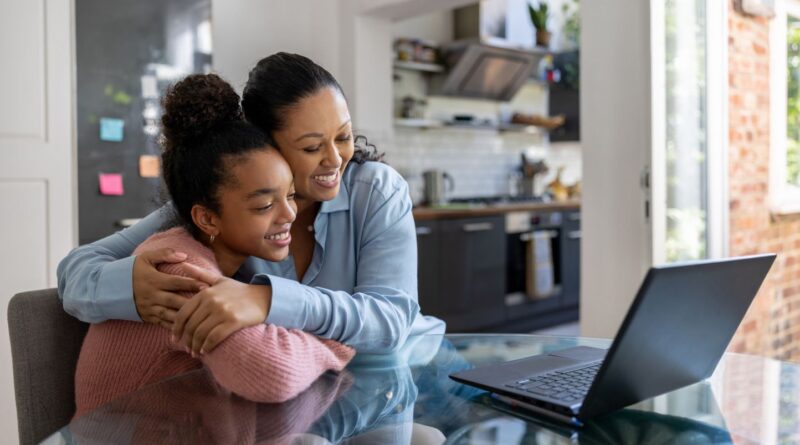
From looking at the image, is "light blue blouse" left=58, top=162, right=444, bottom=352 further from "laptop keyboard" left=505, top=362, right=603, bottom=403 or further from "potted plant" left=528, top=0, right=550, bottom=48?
"potted plant" left=528, top=0, right=550, bottom=48

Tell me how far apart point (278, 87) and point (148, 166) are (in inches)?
94.2

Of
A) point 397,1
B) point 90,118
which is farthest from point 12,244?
point 397,1

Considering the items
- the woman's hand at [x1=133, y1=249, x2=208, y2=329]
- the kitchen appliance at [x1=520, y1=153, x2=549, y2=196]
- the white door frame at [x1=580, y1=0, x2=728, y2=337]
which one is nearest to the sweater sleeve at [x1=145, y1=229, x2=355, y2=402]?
the woman's hand at [x1=133, y1=249, x2=208, y2=329]

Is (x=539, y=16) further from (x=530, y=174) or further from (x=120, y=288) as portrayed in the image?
(x=120, y=288)

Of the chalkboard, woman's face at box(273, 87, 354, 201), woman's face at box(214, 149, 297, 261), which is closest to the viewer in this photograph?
woman's face at box(214, 149, 297, 261)

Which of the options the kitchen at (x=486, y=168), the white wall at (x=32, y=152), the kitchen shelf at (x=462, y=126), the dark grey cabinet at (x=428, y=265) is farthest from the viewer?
the kitchen shelf at (x=462, y=126)

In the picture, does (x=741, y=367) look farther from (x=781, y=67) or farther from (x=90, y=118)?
(x=90, y=118)

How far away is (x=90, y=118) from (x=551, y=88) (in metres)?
4.61

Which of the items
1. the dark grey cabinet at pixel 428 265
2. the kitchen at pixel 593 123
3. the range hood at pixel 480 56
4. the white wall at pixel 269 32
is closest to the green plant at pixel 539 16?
the range hood at pixel 480 56

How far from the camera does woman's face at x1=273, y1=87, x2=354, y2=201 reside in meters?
1.53

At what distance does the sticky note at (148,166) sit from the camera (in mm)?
3713

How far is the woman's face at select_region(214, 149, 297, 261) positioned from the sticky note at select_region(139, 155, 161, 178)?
246cm

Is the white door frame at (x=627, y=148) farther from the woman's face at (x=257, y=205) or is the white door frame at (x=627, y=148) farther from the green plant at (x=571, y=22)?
the green plant at (x=571, y=22)

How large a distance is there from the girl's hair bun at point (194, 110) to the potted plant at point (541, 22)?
5.27 metres
